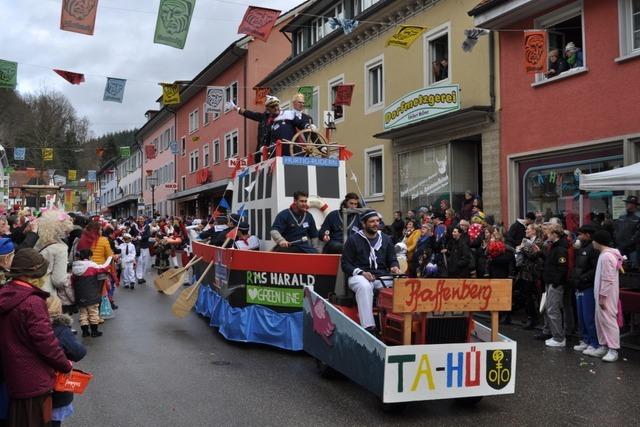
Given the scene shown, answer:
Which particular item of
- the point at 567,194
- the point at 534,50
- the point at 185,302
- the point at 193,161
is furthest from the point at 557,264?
the point at 193,161

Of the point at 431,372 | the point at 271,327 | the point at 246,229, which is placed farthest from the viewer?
the point at 246,229

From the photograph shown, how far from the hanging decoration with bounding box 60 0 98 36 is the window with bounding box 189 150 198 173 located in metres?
30.0

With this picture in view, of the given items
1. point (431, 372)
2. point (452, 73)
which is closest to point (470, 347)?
point (431, 372)

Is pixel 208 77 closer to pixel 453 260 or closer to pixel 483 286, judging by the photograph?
pixel 453 260

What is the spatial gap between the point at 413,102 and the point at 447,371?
12.5m

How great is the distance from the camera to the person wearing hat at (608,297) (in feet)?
24.8

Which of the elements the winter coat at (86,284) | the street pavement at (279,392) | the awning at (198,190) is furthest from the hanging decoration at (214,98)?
the street pavement at (279,392)

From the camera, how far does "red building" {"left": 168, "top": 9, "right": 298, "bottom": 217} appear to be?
31.2m

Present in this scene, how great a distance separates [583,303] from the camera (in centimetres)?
807

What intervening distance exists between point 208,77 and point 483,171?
25236 millimetres

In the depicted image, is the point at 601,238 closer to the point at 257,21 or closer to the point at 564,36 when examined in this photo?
the point at 564,36

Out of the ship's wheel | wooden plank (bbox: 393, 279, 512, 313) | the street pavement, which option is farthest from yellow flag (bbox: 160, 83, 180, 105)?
wooden plank (bbox: 393, 279, 512, 313)

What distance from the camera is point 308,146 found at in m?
10.9

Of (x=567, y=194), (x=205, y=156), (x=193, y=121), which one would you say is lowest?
(x=567, y=194)
